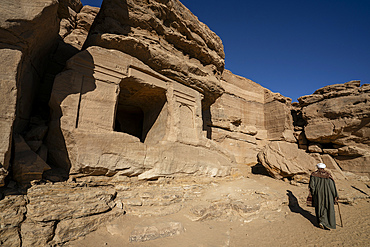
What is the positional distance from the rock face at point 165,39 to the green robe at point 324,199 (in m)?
4.22

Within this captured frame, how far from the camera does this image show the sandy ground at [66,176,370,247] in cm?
308

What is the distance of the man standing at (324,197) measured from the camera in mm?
4082

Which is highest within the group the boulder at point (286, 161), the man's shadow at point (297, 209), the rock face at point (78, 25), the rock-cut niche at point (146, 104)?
the rock face at point (78, 25)

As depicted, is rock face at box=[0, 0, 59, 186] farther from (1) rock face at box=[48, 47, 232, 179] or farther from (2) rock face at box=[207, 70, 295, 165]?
(2) rock face at box=[207, 70, 295, 165]

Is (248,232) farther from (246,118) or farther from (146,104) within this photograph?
(246,118)

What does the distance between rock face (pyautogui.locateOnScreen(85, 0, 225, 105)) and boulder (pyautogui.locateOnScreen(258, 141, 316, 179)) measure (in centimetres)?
322

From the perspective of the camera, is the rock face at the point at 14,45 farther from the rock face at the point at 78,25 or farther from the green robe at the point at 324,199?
the green robe at the point at 324,199

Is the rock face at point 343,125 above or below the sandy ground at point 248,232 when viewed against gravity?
above

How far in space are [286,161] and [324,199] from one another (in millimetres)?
3211

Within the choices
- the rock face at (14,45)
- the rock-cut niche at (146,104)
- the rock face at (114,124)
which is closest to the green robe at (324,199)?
the rock face at (114,124)

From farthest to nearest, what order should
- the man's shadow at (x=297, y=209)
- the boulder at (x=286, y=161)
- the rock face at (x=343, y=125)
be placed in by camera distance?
the rock face at (x=343, y=125) → the boulder at (x=286, y=161) → the man's shadow at (x=297, y=209)

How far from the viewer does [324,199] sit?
13.9ft

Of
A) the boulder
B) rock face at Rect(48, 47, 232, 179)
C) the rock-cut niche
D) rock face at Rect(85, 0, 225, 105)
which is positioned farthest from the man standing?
rock face at Rect(85, 0, 225, 105)

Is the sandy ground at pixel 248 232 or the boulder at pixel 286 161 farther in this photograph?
the boulder at pixel 286 161
